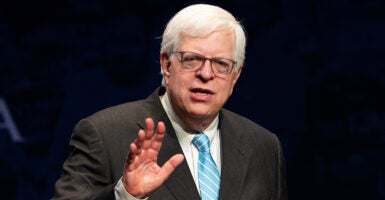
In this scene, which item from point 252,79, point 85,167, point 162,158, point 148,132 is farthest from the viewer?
point 252,79

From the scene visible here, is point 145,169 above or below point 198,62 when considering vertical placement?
below

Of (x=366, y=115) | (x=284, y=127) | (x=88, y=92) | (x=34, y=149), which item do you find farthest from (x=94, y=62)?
(x=366, y=115)

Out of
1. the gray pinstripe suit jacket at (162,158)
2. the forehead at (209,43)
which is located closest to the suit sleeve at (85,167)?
the gray pinstripe suit jacket at (162,158)

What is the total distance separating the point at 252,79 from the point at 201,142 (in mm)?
1270

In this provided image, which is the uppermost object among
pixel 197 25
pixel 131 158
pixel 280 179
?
pixel 197 25

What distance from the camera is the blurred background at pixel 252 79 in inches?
134

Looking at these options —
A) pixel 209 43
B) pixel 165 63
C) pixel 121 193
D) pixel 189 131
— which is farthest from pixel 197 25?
pixel 121 193

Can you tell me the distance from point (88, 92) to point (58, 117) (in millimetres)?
170

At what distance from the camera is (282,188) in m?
2.43

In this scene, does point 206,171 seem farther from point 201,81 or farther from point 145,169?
point 145,169

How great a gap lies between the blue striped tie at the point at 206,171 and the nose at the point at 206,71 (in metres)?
0.20

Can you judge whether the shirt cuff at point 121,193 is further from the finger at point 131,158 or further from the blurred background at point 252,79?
the blurred background at point 252,79

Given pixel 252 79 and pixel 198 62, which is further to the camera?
pixel 252 79

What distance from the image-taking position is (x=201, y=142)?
2.27m
